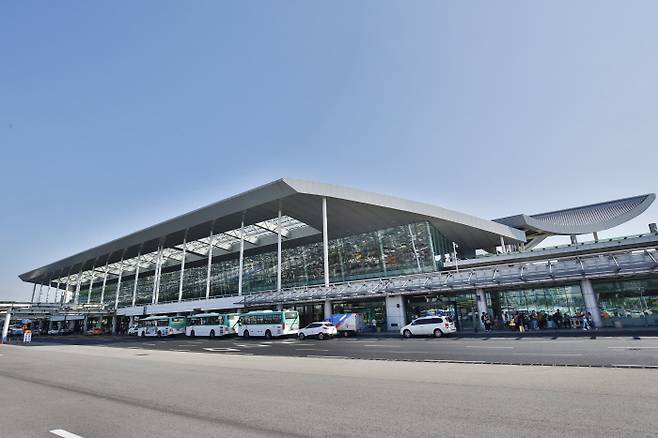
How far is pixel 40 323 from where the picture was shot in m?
87.8

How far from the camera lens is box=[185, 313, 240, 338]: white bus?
37438 millimetres

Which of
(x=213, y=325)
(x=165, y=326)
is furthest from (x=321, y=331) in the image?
(x=165, y=326)

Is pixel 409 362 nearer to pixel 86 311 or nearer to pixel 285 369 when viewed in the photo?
pixel 285 369

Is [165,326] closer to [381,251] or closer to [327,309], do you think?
[327,309]

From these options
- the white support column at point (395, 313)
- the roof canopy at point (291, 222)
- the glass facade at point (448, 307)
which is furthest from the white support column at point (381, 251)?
the white support column at point (395, 313)

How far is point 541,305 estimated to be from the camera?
31.5 meters

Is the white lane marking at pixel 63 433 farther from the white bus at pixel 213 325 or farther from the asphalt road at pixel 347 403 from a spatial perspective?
the white bus at pixel 213 325

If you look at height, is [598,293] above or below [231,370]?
above

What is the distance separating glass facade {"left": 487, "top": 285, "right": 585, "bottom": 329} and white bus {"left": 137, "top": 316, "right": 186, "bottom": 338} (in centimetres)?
3481

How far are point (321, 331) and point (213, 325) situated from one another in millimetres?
15152

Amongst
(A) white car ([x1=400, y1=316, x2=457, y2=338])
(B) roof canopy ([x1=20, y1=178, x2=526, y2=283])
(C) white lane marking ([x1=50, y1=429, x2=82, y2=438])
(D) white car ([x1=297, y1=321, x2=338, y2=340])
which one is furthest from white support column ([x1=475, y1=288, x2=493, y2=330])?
(C) white lane marking ([x1=50, y1=429, x2=82, y2=438])

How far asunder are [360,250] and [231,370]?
115 ft

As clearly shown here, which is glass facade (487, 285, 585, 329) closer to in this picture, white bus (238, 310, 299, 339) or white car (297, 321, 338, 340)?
white car (297, 321, 338, 340)

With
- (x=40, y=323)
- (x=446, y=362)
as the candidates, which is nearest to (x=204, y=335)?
(x=446, y=362)
